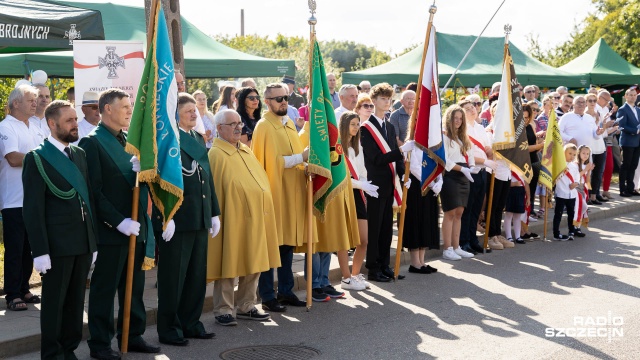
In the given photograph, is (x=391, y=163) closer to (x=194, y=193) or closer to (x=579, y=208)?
(x=194, y=193)

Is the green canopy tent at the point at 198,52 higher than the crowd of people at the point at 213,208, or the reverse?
the green canopy tent at the point at 198,52

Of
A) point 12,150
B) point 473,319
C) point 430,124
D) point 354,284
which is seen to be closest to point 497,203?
point 430,124

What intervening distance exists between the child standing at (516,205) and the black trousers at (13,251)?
7145mm

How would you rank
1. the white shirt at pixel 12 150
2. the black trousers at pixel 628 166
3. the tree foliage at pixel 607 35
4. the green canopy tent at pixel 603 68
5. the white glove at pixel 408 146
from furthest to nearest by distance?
the tree foliage at pixel 607 35 → the green canopy tent at pixel 603 68 → the black trousers at pixel 628 166 → the white glove at pixel 408 146 → the white shirt at pixel 12 150

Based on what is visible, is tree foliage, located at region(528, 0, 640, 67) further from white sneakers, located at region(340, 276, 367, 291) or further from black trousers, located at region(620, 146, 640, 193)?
white sneakers, located at region(340, 276, 367, 291)

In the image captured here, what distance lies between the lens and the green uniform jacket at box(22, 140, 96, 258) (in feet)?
20.7

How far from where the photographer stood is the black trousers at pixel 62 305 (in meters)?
6.46

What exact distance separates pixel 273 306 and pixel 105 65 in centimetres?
279

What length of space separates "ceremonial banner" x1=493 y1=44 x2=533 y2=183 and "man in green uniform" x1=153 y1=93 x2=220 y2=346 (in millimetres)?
5913

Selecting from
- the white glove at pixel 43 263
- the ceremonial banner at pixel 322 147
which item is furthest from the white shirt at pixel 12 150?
the ceremonial banner at pixel 322 147

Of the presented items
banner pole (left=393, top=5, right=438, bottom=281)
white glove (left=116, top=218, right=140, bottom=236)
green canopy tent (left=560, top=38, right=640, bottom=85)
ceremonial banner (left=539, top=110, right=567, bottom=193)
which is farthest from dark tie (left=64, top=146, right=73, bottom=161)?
green canopy tent (left=560, top=38, right=640, bottom=85)

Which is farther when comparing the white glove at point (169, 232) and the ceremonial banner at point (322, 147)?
the ceremonial banner at point (322, 147)

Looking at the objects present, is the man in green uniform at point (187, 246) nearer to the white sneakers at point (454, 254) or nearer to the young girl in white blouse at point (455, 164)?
the young girl in white blouse at point (455, 164)

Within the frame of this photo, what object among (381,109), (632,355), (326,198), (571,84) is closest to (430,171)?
(381,109)
